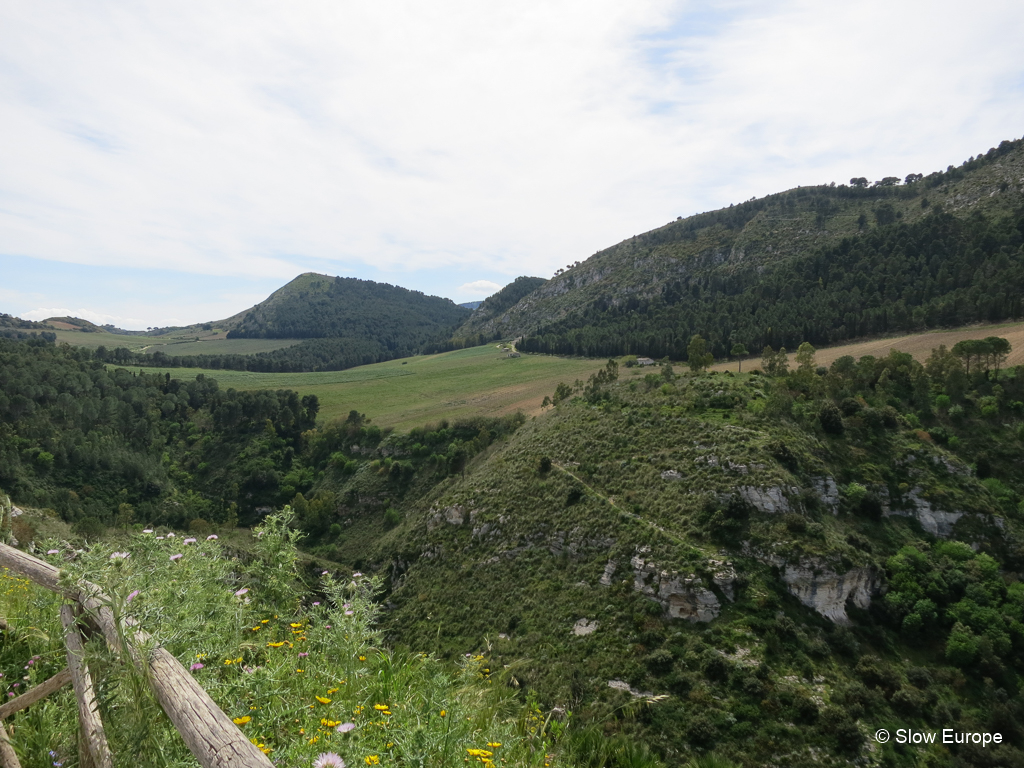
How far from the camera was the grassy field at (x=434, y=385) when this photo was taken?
309 feet

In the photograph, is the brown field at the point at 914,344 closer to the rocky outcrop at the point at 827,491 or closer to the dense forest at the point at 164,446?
the rocky outcrop at the point at 827,491

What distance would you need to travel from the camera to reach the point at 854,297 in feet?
363

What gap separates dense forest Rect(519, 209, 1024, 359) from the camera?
91125 mm

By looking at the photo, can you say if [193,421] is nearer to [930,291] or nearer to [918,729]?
[918,729]

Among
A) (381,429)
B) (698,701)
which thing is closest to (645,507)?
(698,701)

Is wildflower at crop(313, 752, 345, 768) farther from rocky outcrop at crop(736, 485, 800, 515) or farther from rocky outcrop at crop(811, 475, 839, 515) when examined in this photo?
rocky outcrop at crop(811, 475, 839, 515)

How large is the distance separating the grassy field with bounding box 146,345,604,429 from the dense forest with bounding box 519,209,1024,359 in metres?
18.7

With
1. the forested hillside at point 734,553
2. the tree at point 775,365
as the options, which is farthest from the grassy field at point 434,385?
the tree at point 775,365

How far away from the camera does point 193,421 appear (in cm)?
10475

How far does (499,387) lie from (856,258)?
109588mm

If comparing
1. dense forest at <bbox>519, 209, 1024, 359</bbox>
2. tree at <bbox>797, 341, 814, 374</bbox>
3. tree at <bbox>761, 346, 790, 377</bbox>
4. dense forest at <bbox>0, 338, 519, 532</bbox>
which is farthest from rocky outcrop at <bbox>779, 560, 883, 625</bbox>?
dense forest at <bbox>519, 209, 1024, 359</bbox>

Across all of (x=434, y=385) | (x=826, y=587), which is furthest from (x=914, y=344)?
(x=434, y=385)

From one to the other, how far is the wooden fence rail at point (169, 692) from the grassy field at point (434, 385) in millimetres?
78862

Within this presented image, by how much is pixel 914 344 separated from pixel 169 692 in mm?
105289
